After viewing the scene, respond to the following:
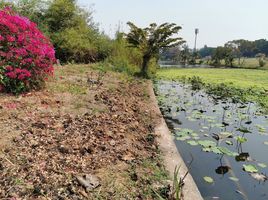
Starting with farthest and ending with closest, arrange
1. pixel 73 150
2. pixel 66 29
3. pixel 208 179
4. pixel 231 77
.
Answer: pixel 231 77 < pixel 66 29 < pixel 208 179 < pixel 73 150

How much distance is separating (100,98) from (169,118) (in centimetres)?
169

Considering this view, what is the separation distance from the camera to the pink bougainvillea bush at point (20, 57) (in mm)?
4469

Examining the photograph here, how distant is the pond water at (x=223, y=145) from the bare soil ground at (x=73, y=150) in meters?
0.69

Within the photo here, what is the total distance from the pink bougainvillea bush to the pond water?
277 centimetres

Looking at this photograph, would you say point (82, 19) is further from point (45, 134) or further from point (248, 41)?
point (248, 41)

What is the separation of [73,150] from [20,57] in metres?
2.51

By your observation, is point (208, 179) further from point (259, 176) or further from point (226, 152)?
point (226, 152)

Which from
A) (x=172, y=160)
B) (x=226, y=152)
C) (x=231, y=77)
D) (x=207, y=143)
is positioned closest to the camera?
(x=172, y=160)

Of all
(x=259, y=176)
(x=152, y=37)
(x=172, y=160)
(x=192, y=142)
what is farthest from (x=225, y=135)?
(x=152, y=37)

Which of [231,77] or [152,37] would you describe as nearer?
[152,37]

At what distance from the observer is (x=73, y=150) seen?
112 inches

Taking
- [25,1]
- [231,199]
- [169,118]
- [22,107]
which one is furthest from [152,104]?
[25,1]

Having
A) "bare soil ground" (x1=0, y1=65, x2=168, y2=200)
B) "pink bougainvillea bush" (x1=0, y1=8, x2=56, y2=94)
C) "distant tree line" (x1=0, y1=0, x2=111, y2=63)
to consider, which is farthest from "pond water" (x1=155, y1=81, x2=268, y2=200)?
"distant tree line" (x1=0, y1=0, x2=111, y2=63)

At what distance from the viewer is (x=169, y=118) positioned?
603 centimetres
